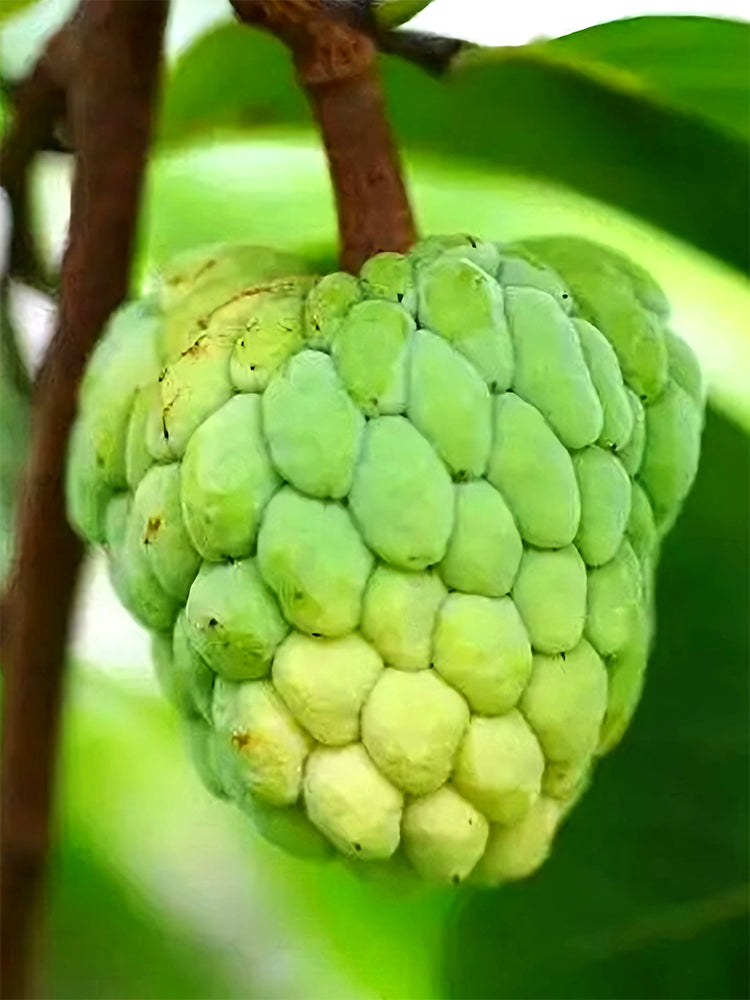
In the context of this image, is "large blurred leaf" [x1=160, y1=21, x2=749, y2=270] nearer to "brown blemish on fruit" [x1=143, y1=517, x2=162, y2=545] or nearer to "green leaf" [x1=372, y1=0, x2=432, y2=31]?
"green leaf" [x1=372, y1=0, x2=432, y2=31]

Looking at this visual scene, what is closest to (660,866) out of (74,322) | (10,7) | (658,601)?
(658,601)

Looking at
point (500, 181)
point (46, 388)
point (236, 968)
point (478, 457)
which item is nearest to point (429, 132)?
point (500, 181)

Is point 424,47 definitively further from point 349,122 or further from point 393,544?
point 393,544

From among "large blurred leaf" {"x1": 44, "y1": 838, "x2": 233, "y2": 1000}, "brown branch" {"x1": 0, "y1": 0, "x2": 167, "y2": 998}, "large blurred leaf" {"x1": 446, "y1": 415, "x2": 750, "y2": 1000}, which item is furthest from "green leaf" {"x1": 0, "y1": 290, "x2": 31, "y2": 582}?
"large blurred leaf" {"x1": 44, "y1": 838, "x2": 233, "y2": 1000}

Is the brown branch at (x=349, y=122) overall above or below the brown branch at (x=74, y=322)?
above

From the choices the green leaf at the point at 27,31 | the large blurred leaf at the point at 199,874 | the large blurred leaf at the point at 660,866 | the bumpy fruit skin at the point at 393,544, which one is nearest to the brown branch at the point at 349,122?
the bumpy fruit skin at the point at 393,544

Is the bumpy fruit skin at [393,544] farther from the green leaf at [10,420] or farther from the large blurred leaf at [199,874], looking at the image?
the large blurred leaf at [199,874]
